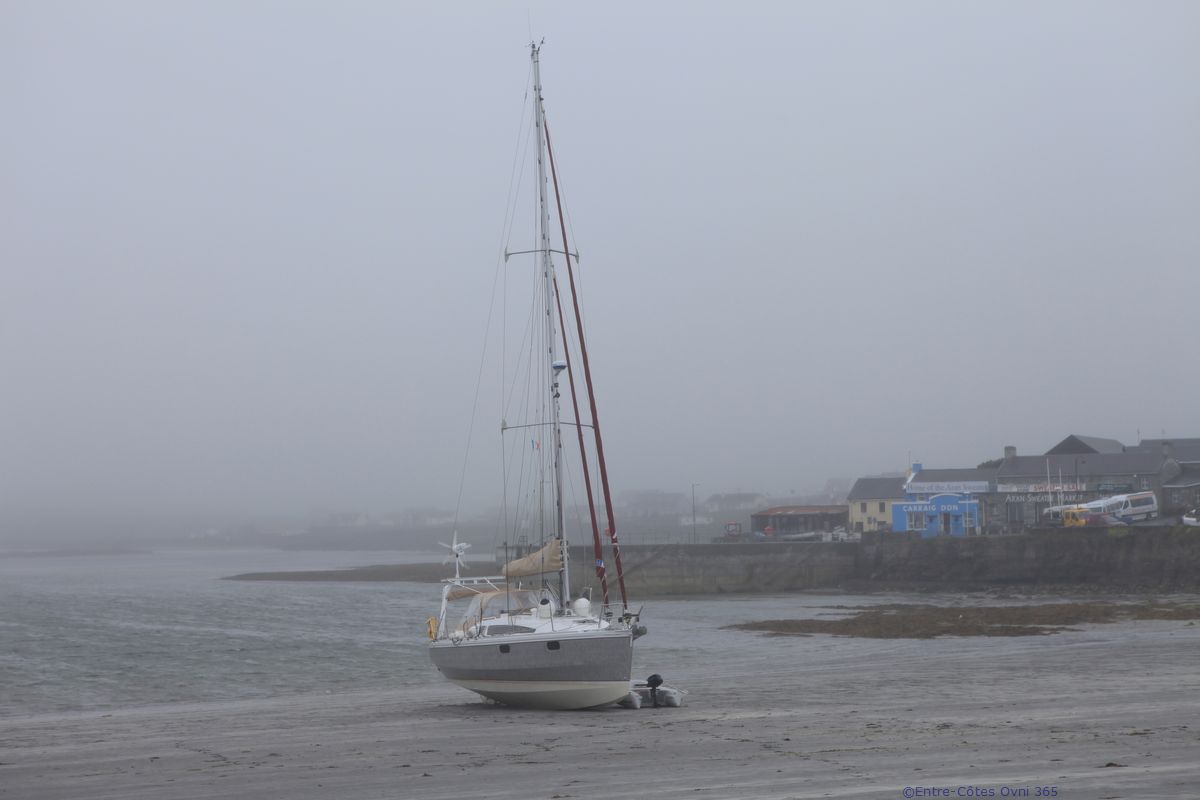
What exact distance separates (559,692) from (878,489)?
79.3 meters

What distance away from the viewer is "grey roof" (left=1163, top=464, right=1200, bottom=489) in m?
83.9

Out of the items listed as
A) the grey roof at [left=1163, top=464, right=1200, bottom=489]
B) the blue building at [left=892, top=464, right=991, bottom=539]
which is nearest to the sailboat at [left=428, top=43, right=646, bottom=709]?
the blue building at [left=892, top=464, right=991, bottom=539]

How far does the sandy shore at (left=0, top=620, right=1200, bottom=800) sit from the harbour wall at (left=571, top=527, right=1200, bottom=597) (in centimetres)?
3114

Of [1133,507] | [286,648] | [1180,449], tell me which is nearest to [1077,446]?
[1180,449]

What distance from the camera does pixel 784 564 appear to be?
76.5 meters

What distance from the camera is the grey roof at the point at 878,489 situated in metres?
96.7

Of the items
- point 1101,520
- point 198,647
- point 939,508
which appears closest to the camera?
point 198,647

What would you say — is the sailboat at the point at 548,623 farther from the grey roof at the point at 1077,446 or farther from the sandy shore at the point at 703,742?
the grey roof at the point at 1077,446

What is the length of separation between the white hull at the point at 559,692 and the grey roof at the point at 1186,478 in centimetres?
7346

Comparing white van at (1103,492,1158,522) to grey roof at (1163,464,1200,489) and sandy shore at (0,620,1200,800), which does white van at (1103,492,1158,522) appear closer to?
grey roof at (1163,464,1200,489)

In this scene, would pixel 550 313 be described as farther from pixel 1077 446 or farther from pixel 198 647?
pixel 1077 446

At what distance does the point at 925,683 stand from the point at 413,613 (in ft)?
146

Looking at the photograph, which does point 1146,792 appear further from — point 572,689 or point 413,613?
point 413,613

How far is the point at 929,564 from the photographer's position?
70.9 meters
